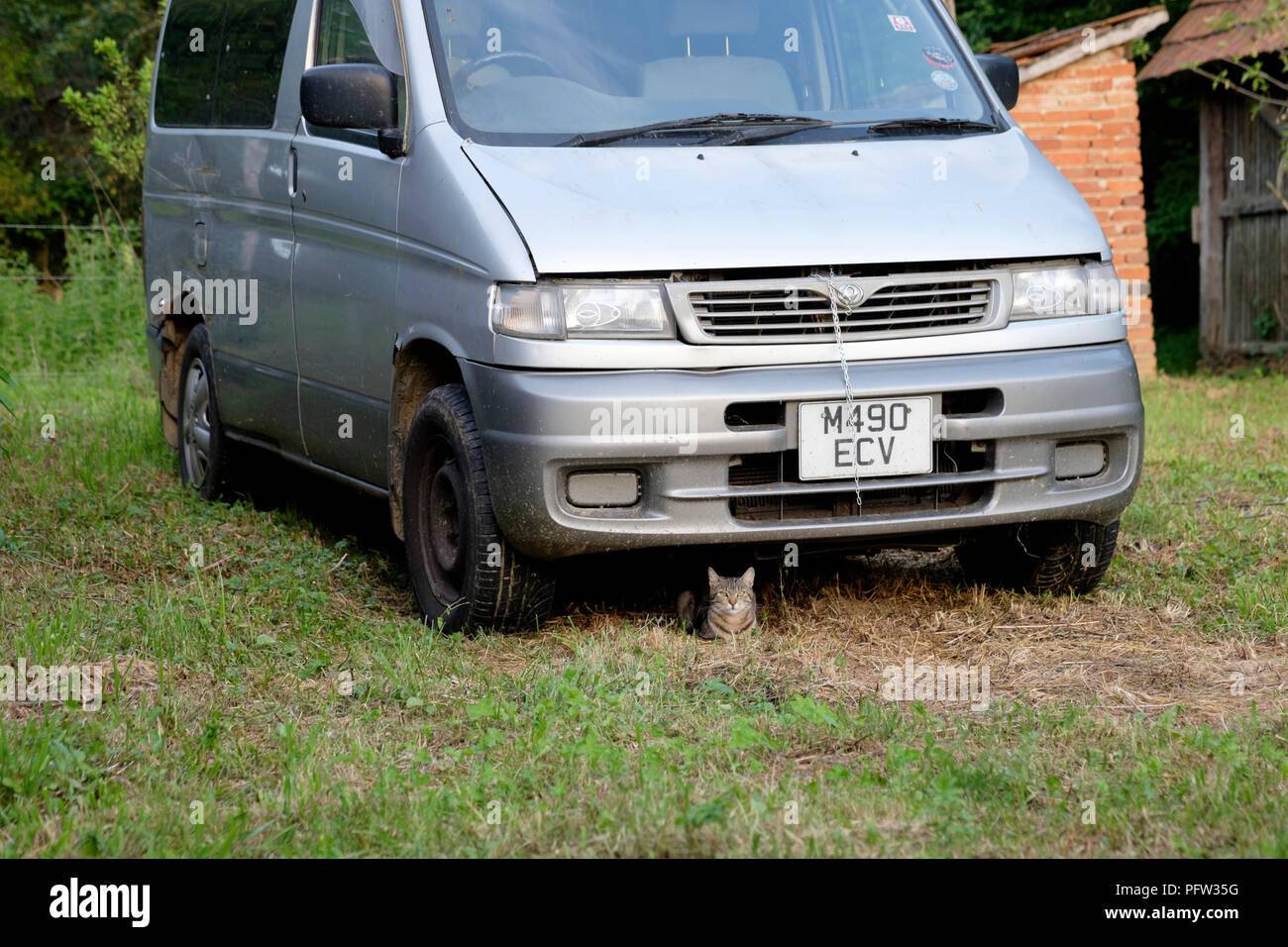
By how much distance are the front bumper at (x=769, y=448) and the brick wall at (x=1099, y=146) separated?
25.7ft

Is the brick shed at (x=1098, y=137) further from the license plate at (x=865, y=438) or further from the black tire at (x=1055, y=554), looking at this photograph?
the license plate at (x=865, y=438)

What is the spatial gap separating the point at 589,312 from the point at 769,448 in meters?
0.62

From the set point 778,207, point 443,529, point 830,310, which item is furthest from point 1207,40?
point 443,529

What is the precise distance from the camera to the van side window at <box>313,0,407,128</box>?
512cm

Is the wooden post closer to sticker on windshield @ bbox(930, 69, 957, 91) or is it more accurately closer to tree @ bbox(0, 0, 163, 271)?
sticker on windshield @ bbox(930, 69, 957, 91)

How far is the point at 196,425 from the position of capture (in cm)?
739

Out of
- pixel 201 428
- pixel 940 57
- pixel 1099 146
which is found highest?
pixel 940 57

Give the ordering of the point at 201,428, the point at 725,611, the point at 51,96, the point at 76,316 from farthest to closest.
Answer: the point at 51,96, the point at 76,316, the point at 201,428, the point at 725,611

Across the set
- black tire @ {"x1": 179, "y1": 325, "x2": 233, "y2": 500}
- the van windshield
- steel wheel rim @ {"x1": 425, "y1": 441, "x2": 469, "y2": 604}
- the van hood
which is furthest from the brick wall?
steel wheel rim @ {"x1": 425, "y1": 441, "x2": 469, "y2": 604}

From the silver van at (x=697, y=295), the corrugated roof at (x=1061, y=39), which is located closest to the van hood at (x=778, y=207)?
the silver van at (x=697, y=295)

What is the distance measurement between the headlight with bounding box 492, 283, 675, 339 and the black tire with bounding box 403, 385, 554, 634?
0.44m

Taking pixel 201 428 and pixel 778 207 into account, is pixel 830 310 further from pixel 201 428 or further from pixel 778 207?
pixel 201 428

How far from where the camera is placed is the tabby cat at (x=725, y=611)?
4.82m

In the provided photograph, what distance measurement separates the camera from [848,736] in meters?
3.76
